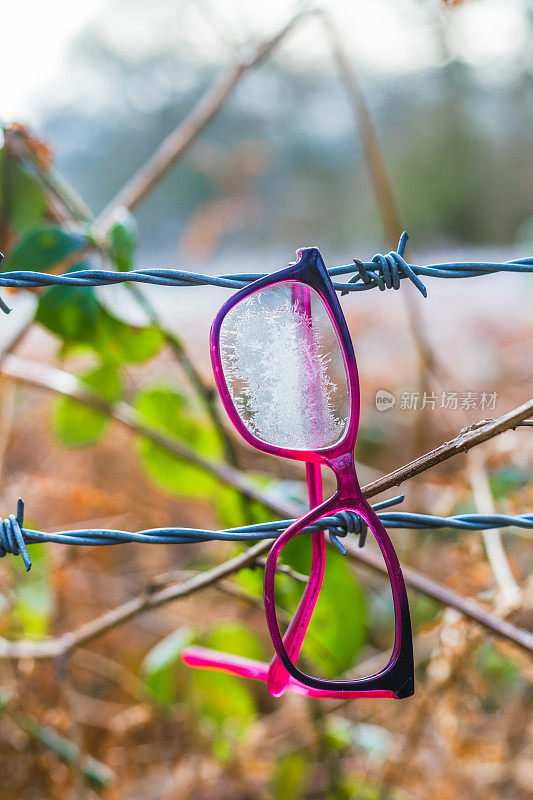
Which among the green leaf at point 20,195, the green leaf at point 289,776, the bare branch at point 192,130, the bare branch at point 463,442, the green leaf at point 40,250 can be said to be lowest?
the green leaf at point 289,776

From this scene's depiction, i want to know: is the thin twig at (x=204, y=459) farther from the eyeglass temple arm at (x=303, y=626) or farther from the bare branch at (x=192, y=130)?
the bare branch at (x=192, y=130)

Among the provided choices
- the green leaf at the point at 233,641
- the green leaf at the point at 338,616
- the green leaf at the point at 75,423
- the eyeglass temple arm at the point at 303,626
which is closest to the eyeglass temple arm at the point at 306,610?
the eyeglass temple arm at the point at 303,626

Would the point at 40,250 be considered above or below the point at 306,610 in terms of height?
above

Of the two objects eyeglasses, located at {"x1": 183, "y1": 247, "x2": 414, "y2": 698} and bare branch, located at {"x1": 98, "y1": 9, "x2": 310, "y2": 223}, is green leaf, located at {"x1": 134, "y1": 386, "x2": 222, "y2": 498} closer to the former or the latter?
bare branch, located at {"x1": 98, "y1": 9, "x2": 310, "y2": 223}

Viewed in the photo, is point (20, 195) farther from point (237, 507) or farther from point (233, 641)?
point (233, 641)

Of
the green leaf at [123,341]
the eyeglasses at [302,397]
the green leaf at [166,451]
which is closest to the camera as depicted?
the eyeglasses at [302,397]

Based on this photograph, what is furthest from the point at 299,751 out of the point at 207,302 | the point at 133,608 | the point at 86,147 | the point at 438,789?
the point at 86,147

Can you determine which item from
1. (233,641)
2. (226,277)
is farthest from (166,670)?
(226,277)
